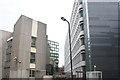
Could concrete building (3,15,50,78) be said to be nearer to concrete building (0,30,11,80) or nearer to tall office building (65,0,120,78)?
concrete building (0,30,11,80)

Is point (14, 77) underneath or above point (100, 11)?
underneath

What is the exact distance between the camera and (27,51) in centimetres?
3709

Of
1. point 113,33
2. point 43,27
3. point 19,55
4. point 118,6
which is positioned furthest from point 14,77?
point 118,6

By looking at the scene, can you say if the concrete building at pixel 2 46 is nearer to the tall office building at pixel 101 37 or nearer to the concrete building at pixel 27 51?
the concrete building at pixel 27 51

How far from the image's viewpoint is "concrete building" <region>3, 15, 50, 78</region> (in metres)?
35.8

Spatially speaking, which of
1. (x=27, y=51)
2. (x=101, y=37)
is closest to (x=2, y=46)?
(x=27, y=51)

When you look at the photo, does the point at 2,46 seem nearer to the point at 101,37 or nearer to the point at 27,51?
the point at 27,51

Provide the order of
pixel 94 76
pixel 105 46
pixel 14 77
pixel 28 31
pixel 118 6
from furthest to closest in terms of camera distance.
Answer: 1. pixel 118 6
2. pixel 105 46
3. pixel 28 31
4. pixel 14 77
5. pixel 94 76

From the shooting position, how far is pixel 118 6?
1725 inches

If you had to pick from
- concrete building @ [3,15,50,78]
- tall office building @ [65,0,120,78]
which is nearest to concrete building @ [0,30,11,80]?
concrete building @ [3,15,50,78]

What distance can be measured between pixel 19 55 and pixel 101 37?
16671 millimetres

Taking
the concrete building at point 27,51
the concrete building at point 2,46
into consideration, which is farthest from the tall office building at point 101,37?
the concrete building at point 2,46

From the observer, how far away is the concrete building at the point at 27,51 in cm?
3578

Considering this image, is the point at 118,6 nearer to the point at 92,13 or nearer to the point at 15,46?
the point at 92,13
